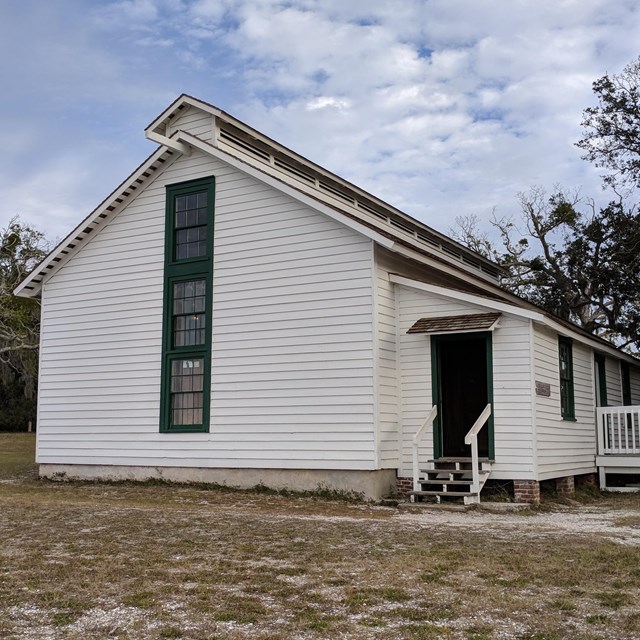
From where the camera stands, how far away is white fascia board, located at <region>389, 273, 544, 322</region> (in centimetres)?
1459

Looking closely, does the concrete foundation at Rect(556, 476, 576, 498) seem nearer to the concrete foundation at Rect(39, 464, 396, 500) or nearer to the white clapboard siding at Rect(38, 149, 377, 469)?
the concrete foundation at Rect(39, 464, 396, 500)

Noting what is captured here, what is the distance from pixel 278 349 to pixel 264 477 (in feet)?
8.21

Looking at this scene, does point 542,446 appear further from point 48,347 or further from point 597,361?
point 48,347

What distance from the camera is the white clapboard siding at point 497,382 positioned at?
14.7 metres

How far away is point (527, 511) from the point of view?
45.0ft

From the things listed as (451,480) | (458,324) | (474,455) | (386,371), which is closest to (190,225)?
(386,371)

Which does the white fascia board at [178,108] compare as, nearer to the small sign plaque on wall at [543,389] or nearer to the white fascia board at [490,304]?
the white fascia board at [490,304]

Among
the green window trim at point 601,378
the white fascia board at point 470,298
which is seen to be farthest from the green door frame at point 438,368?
the green window trim at point 601,378

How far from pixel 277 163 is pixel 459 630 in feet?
46.4

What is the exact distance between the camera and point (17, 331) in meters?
44.1

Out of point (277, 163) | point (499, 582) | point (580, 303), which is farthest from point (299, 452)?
point (580, 303)

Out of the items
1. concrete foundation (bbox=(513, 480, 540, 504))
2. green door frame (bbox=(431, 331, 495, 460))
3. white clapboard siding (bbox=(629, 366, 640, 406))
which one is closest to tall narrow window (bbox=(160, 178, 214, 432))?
green door frame (bbox=(431, 331, 495, 460))

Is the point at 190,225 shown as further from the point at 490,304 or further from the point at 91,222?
the point at 490,304

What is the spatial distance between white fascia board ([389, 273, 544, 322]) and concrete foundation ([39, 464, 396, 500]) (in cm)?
346
